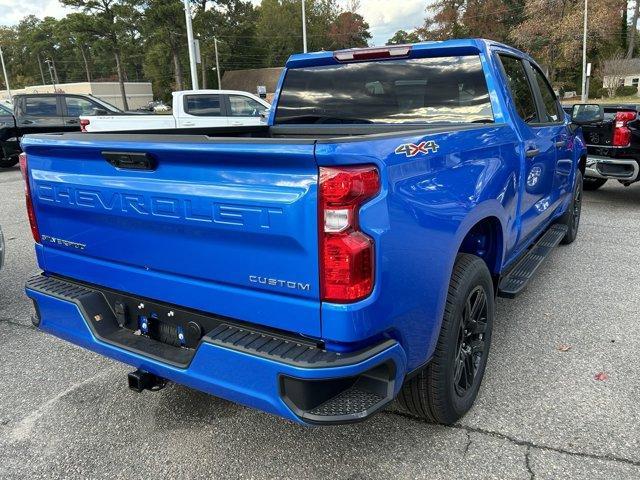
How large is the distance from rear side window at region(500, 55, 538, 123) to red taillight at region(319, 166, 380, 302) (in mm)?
2267

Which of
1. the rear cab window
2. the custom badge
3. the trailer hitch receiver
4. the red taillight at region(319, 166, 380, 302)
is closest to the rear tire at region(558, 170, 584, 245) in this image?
the custom badge

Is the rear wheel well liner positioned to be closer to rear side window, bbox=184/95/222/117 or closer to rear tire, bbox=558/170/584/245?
rear tire, bbox=558/170/584/245

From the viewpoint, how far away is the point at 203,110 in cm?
1298

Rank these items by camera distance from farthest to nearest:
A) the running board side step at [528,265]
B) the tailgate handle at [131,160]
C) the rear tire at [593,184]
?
1. the rear tire at [593,184]
2. the running board side step at [528,265]
3. the tailgate handle at [131,160]

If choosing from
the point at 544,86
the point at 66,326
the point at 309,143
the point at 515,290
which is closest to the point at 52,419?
the point at 66,326

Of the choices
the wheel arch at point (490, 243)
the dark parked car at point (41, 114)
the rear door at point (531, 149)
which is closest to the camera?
the wheel arch at point (490, 243)

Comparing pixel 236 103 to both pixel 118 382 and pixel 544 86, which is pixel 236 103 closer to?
pixel 544 86

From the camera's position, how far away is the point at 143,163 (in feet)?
7.36

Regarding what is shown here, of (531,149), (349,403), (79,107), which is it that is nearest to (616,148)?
(531,149)

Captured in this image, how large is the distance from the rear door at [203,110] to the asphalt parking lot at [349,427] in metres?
9.20

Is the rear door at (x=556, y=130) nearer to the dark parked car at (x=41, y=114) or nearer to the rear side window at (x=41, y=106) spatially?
the dark parked car at (x=41, y=114)

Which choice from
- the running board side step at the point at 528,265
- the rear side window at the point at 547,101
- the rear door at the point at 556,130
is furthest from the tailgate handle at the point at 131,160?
the rear side window at the point at 547,101

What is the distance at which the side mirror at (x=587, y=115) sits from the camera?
5.18 m

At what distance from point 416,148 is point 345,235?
51 centimetres
